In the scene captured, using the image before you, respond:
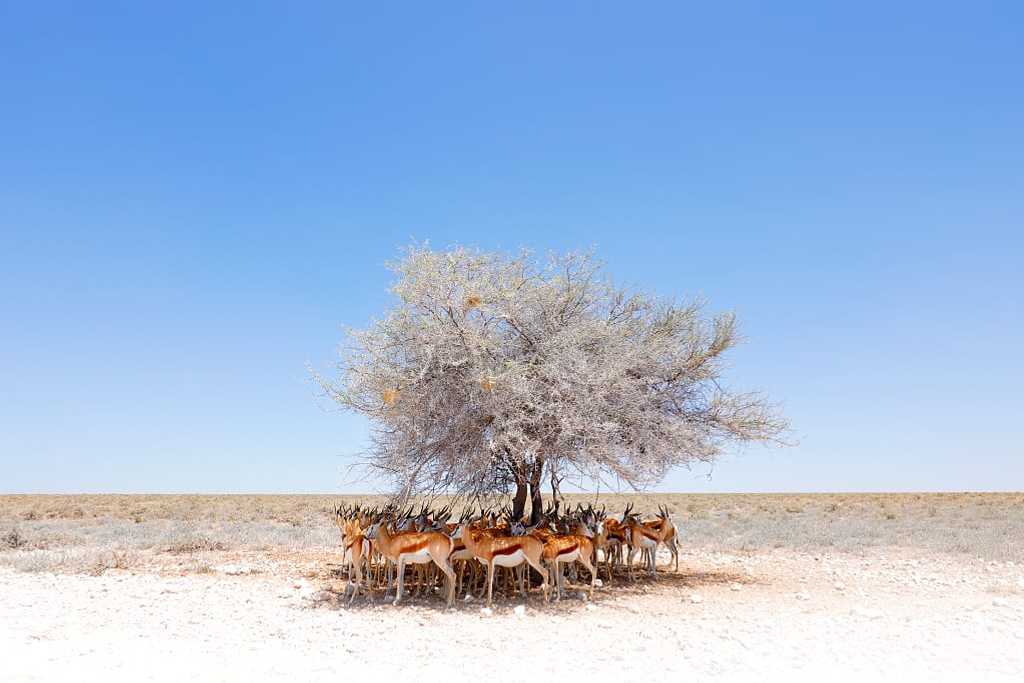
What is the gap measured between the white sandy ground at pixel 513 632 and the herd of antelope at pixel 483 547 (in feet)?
1.92

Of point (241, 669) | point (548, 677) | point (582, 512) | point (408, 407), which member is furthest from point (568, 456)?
point (241, 669)

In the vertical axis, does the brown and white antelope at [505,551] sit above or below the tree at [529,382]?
below

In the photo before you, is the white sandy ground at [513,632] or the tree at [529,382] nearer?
the white sandy ground at [513,632]

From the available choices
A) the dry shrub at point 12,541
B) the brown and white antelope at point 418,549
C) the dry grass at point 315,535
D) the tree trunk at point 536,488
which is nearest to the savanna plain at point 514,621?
the dry grass at point 315,535

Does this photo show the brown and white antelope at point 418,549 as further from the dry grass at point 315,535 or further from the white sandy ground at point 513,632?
the dry grass at point 315,535

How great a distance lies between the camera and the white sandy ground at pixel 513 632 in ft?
28.4

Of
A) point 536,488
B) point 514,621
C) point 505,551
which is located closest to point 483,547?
point 505,551

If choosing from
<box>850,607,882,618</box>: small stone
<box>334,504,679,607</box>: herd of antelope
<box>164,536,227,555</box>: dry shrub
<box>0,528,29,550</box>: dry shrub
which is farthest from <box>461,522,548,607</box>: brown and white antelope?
<box>0,528,29,550</box>: dry shrub

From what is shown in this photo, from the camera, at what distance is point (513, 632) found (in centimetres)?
Answer: 1053

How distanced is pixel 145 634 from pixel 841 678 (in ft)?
26.3

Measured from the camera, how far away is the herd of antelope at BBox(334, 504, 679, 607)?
39.3 feet

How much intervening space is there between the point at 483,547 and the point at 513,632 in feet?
5.37

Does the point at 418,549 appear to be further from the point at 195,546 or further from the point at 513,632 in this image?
the point at 195,546

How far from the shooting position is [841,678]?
8.41 meters
